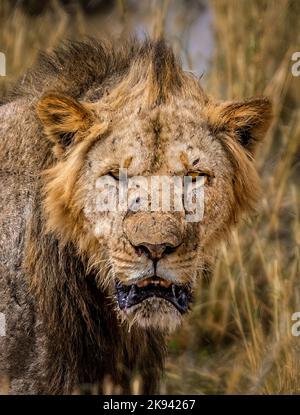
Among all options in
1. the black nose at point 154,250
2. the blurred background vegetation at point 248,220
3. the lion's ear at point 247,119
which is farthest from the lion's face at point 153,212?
the blurred background vegetation at point 248,220

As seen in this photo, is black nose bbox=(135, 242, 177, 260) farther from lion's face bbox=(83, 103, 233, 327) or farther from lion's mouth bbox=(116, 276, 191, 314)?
lion's mouth bbox=(116, 276, 191, 314)

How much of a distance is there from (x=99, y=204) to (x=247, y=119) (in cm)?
89

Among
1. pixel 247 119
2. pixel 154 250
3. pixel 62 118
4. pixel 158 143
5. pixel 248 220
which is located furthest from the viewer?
pixel 248 220

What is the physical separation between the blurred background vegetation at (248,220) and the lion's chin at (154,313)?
1544 millimetres

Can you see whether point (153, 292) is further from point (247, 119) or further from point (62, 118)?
point (247, 119)

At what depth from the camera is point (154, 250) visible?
4.55 metres

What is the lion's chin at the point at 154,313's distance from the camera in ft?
15.4

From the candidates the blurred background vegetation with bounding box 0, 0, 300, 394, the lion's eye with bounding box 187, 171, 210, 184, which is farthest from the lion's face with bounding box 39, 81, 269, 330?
the blurred background vegetation with bounding box 0, 0, 300, 394

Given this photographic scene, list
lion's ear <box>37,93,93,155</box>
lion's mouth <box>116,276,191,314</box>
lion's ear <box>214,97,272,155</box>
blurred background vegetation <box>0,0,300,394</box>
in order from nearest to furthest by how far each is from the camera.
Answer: lion's mouth <box>116,276,191,314</box> → lion's ear <box>37,93,93,155</box> → lion's ear <box>214,97,272,155</box> → blurred background vegetation <box>0,0,300,394</box>

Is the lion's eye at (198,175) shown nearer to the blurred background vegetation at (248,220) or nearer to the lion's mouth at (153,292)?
the lion's mouth at (153,292)

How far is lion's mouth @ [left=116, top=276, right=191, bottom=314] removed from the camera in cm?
467

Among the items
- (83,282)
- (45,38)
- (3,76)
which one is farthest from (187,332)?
(45,38)

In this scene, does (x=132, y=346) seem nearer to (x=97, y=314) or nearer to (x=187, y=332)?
(x=97, y=314)

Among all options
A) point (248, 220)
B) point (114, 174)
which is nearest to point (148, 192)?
point (114, 174)
